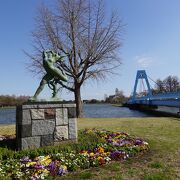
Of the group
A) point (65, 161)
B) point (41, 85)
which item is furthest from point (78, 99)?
point (65, 161)

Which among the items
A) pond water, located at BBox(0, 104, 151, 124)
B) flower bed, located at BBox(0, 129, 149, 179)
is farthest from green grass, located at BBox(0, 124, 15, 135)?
pond water, located at BBox(0, 104, 151, 124)

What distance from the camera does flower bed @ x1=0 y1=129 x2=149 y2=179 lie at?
5285 millimetres

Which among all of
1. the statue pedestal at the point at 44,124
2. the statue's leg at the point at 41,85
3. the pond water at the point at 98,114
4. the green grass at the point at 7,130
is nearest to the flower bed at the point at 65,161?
the statue pedestal at the point at 44,124

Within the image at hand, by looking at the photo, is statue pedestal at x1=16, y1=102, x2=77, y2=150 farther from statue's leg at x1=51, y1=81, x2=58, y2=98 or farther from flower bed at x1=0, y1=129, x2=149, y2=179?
flower bed at x1=0, y1=129, x2=149, y2=179

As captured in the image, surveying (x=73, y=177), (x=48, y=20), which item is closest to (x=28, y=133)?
(x=73, y=177)

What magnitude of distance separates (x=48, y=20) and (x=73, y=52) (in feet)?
10.1

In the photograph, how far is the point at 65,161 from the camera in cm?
593

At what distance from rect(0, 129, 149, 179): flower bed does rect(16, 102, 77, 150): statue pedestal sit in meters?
0.76

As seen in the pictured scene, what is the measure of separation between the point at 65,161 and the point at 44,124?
61.3 inches

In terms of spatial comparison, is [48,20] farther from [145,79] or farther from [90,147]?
[145,79]

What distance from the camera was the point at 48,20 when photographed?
20203 millimetres

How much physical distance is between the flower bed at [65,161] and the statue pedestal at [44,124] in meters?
0.76

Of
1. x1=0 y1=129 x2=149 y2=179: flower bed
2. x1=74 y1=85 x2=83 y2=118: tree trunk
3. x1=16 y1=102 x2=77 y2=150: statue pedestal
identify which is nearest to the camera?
x1=0 y1=129 x2=149 y2=179: flower bed

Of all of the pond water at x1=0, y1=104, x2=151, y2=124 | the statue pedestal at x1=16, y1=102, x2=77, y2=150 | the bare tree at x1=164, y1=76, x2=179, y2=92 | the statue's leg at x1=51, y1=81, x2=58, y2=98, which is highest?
the bare tree at x1=164, y1=76, x2=179, y2=92
